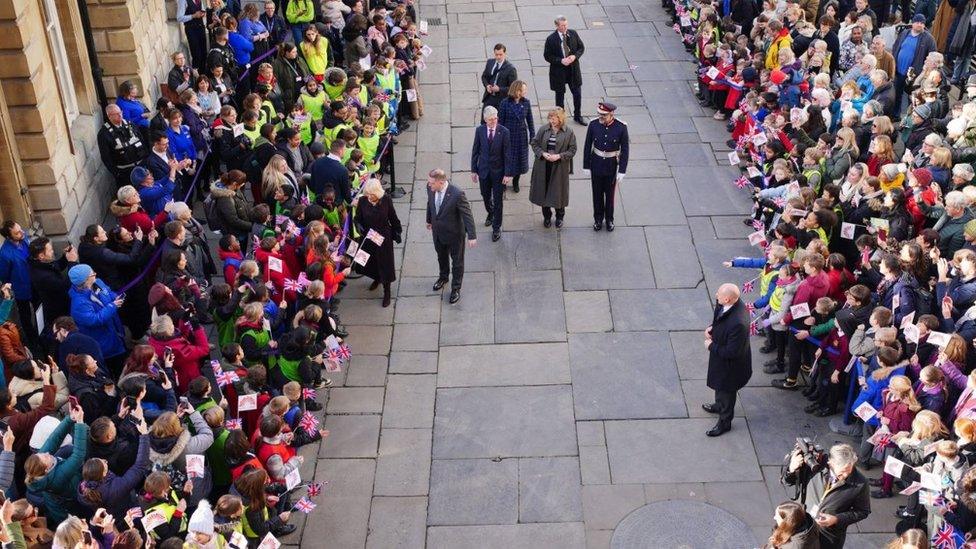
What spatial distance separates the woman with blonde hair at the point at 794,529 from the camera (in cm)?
694

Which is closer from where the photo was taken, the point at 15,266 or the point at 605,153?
the point at 15,266

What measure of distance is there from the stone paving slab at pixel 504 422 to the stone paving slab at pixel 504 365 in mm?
126

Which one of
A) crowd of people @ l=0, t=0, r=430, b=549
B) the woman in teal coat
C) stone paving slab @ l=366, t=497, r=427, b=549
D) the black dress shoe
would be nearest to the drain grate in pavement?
the black dress shoe

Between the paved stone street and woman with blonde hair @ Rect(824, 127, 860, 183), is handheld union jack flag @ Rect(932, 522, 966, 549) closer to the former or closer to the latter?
the paved stone street

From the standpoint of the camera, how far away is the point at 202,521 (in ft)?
23.1

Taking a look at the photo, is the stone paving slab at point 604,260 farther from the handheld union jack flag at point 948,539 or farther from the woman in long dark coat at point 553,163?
the handheld union jack flag at point 948,539

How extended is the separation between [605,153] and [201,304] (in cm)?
512

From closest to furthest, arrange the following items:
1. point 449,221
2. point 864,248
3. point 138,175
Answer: point 864,248, point 138,175, point 449,221

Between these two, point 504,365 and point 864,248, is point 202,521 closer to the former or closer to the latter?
point 504,365

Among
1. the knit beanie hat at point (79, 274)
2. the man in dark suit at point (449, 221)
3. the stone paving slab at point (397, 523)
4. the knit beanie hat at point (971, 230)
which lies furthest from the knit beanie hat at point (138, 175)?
the knit beanie hat at point (971, 230)

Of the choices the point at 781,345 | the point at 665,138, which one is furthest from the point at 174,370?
the point at 665,138

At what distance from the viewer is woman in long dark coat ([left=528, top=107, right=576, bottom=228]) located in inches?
496

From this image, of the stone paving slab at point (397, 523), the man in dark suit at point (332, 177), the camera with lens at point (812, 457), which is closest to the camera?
the camera with lens at point (812, 457)

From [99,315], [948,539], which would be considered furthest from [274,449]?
[948,539]
